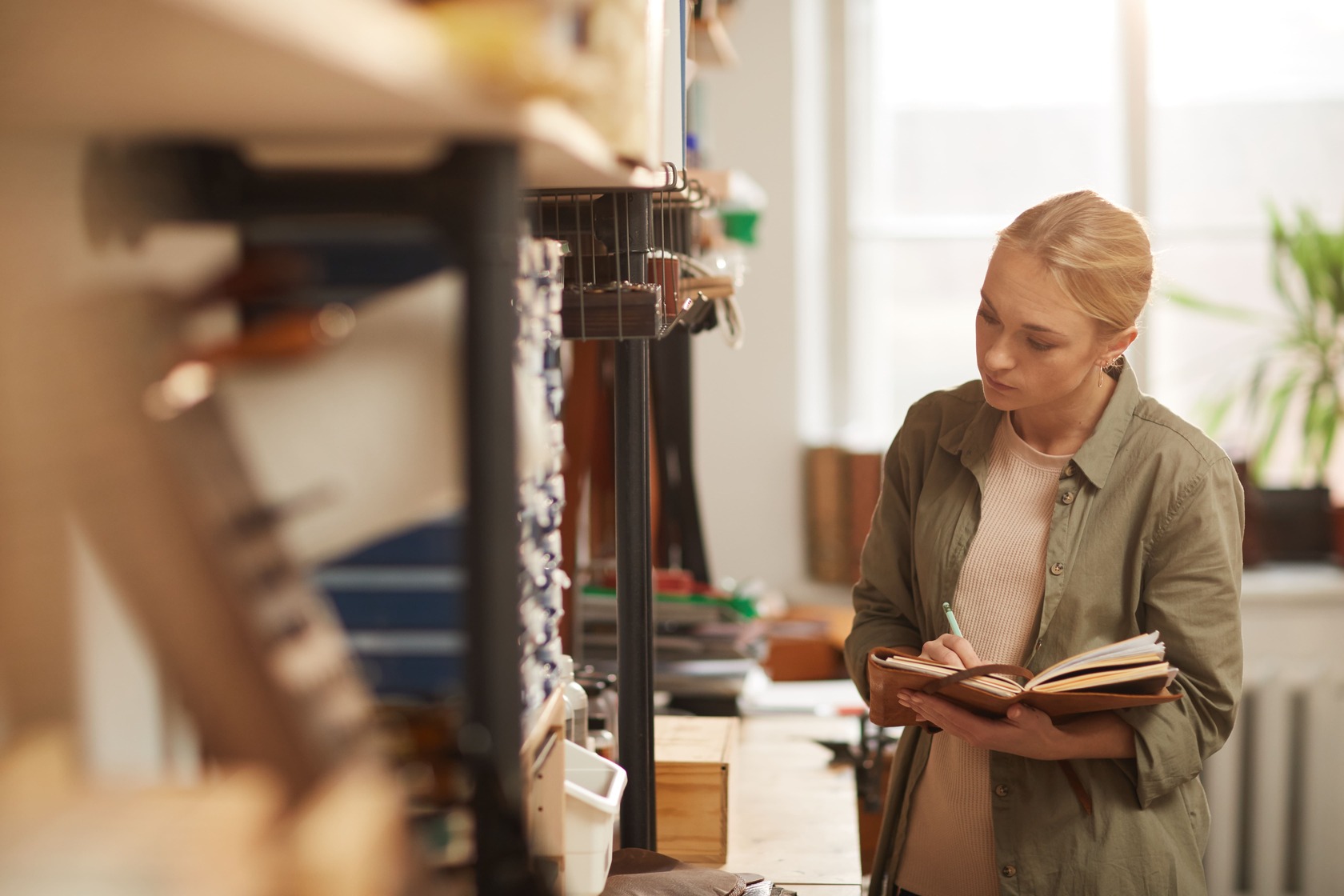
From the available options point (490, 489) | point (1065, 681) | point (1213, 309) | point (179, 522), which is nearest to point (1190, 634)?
point (1065, 681)

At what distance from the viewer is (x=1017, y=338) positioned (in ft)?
5.31

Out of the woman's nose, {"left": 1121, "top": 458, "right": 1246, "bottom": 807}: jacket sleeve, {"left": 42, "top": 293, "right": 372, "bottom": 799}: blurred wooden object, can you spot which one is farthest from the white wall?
{"left": 42, "top": 293, "right": 372, "bottom": 799}: blurred wooden object

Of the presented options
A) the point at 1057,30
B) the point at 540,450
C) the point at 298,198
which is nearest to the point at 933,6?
the point at 1057,30

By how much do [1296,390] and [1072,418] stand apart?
7.87ft

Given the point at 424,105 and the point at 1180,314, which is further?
the point at 1180,314

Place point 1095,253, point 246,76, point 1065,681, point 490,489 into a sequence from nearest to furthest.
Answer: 1. point 246,76
2. point 490,489
3. point 1065,681
4. point 1095,253

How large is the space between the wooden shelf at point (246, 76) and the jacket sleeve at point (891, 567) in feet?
4.07

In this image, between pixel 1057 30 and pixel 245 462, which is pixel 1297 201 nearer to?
pixel 1057 30

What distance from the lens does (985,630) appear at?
5.57 feet

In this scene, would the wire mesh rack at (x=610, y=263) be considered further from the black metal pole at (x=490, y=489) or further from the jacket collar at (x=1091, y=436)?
the black metal pole at (x=490, y=489)

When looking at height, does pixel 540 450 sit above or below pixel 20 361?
below

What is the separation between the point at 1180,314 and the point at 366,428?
374 cm

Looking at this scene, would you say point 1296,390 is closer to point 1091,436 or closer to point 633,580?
point 1091,436

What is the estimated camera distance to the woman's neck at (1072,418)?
5.59ft
